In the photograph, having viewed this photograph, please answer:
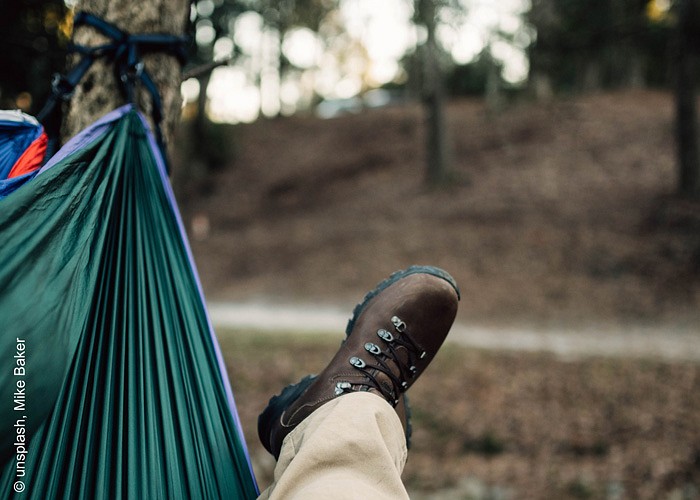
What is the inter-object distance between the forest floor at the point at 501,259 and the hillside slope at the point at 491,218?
32 millimetres

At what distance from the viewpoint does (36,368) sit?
1012 millimetres

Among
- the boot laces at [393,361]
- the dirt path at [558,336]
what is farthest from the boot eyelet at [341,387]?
the dirt path at [558,336]

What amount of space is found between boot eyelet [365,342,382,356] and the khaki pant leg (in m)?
0.14

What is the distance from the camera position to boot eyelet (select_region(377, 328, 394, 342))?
1.42 m

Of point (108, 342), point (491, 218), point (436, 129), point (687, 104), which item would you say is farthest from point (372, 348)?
point (436, 129)

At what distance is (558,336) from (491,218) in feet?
10.3

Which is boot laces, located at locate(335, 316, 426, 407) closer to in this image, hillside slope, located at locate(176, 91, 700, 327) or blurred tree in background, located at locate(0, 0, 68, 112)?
blurred tree in background, located at locate(0, 0, 68, 112)

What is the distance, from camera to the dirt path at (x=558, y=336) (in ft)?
16.7

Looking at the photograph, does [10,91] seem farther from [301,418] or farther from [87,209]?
[301,418]

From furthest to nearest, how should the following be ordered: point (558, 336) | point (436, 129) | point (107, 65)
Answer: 1. point (436, 129)
2. point (558, 336)
3. point (107, 65)

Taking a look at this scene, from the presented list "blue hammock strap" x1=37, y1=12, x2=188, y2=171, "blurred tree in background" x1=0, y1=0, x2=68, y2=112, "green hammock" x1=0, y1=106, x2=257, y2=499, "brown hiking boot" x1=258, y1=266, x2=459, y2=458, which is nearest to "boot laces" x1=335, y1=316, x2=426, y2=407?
"brown hiking boot" x1=258, y1=266, x2=459, y2=458

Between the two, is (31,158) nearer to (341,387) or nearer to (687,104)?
(341,387)

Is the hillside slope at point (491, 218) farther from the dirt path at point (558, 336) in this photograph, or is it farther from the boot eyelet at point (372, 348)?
the boot eyelet at point (372, 348)

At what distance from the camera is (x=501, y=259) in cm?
752
